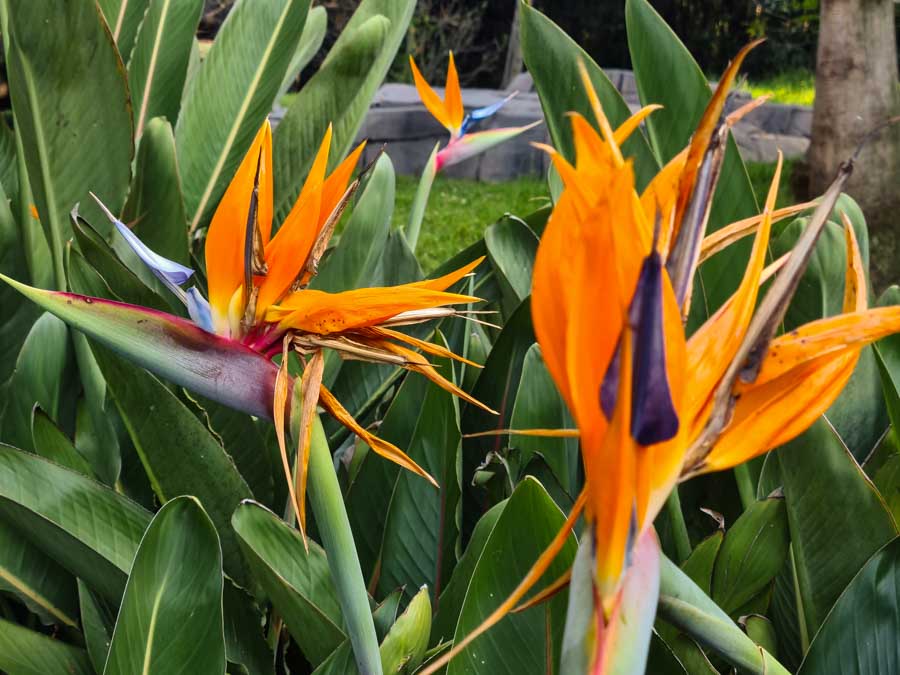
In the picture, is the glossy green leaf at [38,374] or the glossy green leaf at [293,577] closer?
the glossy green leaf at [293,577]

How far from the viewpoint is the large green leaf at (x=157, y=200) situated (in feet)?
3.17

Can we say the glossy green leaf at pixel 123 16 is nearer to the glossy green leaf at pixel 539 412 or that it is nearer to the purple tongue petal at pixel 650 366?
the glossy green leaf at pixel 539 412

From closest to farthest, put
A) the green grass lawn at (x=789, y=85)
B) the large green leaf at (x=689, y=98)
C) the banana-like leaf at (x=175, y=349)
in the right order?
the banana-like leaf at (x=175, y=349) < the large green leaf at (x=689, y=98) < the green grass lawn at (x=789, y=85)

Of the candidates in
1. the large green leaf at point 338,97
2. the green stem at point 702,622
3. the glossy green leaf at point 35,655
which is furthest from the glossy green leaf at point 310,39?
the green stem at point 702,622

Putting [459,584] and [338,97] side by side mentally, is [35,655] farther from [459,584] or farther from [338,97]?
[338,97]

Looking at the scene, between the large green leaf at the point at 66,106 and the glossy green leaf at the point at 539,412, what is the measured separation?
470 mm

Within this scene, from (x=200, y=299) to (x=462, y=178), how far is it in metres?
5.92

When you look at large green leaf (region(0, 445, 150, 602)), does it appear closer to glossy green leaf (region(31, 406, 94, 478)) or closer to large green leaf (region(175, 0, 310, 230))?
glossy green leaf (region(31, 406, 94, 478))

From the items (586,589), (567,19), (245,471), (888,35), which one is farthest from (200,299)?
(567,19)

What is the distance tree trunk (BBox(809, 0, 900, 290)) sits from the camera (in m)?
3.60

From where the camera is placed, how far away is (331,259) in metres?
1.03

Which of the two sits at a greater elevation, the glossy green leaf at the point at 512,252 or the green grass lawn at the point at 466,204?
the glossy green leaf at the point at 512,252

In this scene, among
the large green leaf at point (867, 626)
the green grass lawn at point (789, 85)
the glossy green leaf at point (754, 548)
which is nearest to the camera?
the large green leaf at point (867, 626)

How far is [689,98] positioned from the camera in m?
0.93
